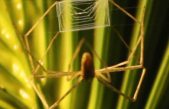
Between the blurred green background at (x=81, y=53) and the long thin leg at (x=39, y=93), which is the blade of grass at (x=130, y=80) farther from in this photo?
the long thin leg at (x=39, y=93)

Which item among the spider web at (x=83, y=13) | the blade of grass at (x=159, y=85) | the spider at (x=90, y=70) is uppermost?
the spider web at (x=83, y=13)

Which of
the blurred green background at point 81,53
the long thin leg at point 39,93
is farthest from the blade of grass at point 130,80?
the long thin leg at point 39,93

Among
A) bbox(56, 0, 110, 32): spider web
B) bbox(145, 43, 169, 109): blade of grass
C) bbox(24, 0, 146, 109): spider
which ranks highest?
bbox(56, 0, 110, 32): spider web

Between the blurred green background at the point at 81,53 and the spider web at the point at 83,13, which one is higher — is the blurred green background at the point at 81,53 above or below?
below

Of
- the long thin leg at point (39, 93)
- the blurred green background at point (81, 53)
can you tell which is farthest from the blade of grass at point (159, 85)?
the long thin leg at point (39, 93)

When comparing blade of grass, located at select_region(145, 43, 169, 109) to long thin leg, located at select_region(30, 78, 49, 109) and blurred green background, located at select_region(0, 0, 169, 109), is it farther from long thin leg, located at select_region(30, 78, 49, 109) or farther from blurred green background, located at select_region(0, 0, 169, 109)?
long thin leg, located at select_region(30, 78, 49, 109)

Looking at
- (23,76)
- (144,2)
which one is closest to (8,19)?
(23,76)

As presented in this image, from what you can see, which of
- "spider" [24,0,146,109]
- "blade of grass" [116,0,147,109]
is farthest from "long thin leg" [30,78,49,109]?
"blade of grass" [116,0,147,109]

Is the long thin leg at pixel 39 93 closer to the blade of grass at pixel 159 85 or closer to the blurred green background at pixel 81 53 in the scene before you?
the blurred green background at pixel 81 53

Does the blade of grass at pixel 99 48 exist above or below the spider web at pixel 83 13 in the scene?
below

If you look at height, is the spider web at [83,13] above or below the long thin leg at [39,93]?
above
